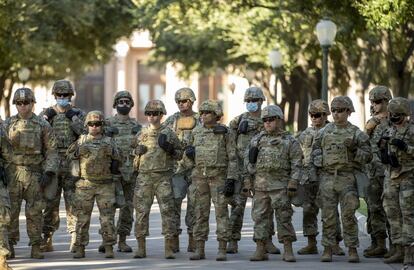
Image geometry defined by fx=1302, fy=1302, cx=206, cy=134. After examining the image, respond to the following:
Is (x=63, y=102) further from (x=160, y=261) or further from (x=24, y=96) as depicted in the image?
(x=160, y=261)

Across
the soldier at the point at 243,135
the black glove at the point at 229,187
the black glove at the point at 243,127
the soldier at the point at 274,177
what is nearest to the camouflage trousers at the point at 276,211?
the soldier at the point at 274,177

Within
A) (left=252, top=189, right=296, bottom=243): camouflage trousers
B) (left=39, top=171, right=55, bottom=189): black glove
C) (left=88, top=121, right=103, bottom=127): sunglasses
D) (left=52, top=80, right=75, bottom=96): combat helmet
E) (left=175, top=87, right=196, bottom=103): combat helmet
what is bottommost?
(left=252, top=189, right=296, bottom=243): camouflage trousers

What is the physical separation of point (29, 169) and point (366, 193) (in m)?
4.16

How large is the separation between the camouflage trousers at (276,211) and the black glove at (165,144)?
3.95 ft

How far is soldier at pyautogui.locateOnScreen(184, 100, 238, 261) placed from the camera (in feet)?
53.3

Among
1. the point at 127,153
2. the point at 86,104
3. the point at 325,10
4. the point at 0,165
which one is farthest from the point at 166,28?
the point at 86,104

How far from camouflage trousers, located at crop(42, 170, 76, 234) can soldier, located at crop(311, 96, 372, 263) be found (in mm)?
3170

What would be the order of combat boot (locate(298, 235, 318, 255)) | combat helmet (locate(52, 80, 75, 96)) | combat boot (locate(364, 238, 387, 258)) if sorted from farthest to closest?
combat boot (locate(298, 235, 318, 255))
combat helmet (locate(52, 80, 75, 96))
combat boot (locate(364, 238, 387, 258))

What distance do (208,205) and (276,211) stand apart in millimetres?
898

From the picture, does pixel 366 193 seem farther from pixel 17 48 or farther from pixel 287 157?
pixel 17 48

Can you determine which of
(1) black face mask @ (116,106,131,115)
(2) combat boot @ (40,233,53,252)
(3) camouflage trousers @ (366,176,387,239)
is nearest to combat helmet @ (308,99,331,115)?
(3) camouflage trousers @ (366,176,387,239)

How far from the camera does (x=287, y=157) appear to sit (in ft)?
52.7

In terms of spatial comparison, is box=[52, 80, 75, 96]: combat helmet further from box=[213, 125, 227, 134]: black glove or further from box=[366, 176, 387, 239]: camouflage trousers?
box=[366, 176, 387, 239]: camouflage trousers

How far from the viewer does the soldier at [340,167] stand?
15.9 m
